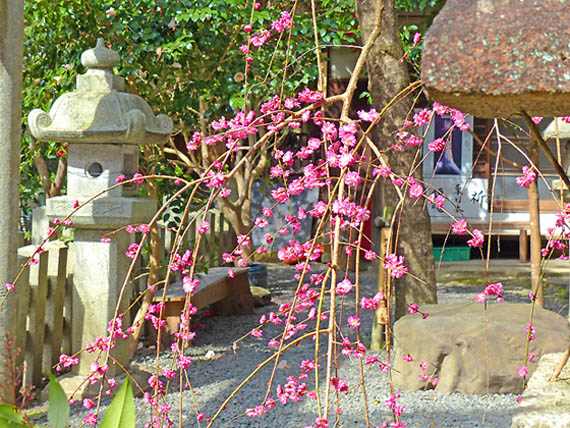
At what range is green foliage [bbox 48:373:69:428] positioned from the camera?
2514mm

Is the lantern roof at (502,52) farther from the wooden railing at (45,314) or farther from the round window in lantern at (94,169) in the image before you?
the wooden railing at (45,314)

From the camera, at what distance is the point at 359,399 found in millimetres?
4543

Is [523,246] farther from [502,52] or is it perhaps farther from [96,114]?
[502,52]

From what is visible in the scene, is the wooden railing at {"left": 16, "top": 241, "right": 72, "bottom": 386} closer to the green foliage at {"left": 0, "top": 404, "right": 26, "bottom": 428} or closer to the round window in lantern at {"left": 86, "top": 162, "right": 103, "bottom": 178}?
the round window in lantern at {"left": 86, "top": 162, "right": 103, "bottom": 178}

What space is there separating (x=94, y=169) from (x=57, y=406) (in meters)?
2.34

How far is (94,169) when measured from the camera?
4.62m

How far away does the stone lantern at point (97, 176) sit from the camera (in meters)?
4.43

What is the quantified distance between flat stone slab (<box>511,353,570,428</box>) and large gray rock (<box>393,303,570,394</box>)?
6.76ft

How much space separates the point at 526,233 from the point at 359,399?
6650mm

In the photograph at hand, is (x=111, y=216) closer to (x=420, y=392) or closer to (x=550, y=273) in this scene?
(x=420, y=392)

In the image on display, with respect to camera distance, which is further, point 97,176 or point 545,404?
point 97,176

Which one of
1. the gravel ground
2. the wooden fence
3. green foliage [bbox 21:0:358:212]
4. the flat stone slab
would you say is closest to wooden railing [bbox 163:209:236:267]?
the gravel ground

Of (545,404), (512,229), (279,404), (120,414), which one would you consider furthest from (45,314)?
(512,229)

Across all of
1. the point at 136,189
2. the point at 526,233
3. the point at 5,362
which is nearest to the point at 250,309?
the point at 136,189
